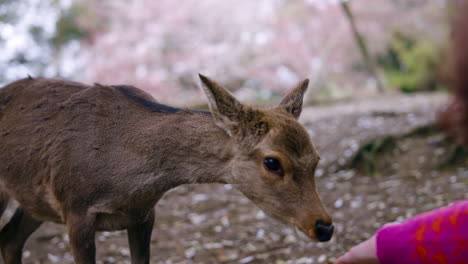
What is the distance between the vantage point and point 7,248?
10.4 feet

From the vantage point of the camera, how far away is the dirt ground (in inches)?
160

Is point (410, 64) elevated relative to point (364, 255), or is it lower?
lower

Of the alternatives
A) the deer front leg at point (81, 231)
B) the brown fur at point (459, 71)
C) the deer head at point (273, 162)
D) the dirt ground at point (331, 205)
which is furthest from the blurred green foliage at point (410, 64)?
the brown fur at point (459, 71)

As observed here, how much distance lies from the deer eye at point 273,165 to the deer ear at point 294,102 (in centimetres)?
42

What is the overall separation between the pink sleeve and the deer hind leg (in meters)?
2.44

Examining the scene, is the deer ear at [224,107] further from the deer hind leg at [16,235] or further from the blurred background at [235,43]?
the blurred background at [235,43]

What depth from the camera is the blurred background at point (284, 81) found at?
436 cm

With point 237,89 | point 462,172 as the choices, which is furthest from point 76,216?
point 237,89

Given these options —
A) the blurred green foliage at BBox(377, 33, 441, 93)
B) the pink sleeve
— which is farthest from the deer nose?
the blurred green foliage at BBox(377, 33, 441, 93)

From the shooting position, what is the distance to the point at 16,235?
10.4ft

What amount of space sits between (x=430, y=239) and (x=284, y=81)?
607 inches

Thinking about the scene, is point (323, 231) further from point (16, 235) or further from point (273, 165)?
point (16, 235)

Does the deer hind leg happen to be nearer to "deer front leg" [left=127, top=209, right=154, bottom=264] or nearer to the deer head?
"deer front leg" [left=127, top=209, right=154, bottom=264]

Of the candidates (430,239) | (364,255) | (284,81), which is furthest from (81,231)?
(284,81)
